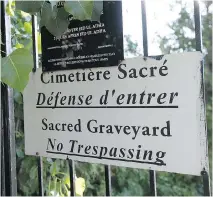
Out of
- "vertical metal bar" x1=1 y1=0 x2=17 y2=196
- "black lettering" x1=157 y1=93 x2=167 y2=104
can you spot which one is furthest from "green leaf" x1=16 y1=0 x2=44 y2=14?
"black lettering" x1=157 y1=93 x2=167 y2=104

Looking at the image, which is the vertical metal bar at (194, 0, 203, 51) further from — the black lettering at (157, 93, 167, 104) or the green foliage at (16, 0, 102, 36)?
the green foliage at (16, 0, 102, 36)

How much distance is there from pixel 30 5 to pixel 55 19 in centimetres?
7

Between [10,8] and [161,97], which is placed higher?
[10,8]

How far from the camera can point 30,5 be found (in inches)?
35.5

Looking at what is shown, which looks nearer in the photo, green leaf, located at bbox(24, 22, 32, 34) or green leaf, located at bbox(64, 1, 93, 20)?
green leaf, located at bbox(64, 1, 93, 20)

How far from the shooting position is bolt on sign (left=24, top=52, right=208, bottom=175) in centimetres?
76

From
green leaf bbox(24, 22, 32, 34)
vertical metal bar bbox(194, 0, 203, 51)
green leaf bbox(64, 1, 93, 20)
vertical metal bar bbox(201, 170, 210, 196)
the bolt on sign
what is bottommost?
vertical metal bar bbox(201, 170, 210, 196)

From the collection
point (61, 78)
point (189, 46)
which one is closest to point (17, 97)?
point (61, 78)

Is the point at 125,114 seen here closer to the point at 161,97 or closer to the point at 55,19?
the point at 161,97

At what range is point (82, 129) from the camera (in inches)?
37.6

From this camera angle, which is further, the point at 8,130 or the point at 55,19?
the point at 8,130

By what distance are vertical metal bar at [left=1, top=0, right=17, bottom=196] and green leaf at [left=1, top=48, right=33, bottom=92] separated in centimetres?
22

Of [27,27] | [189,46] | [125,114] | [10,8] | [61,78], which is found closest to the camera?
[125,114]

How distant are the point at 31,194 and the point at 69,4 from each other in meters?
1.30
